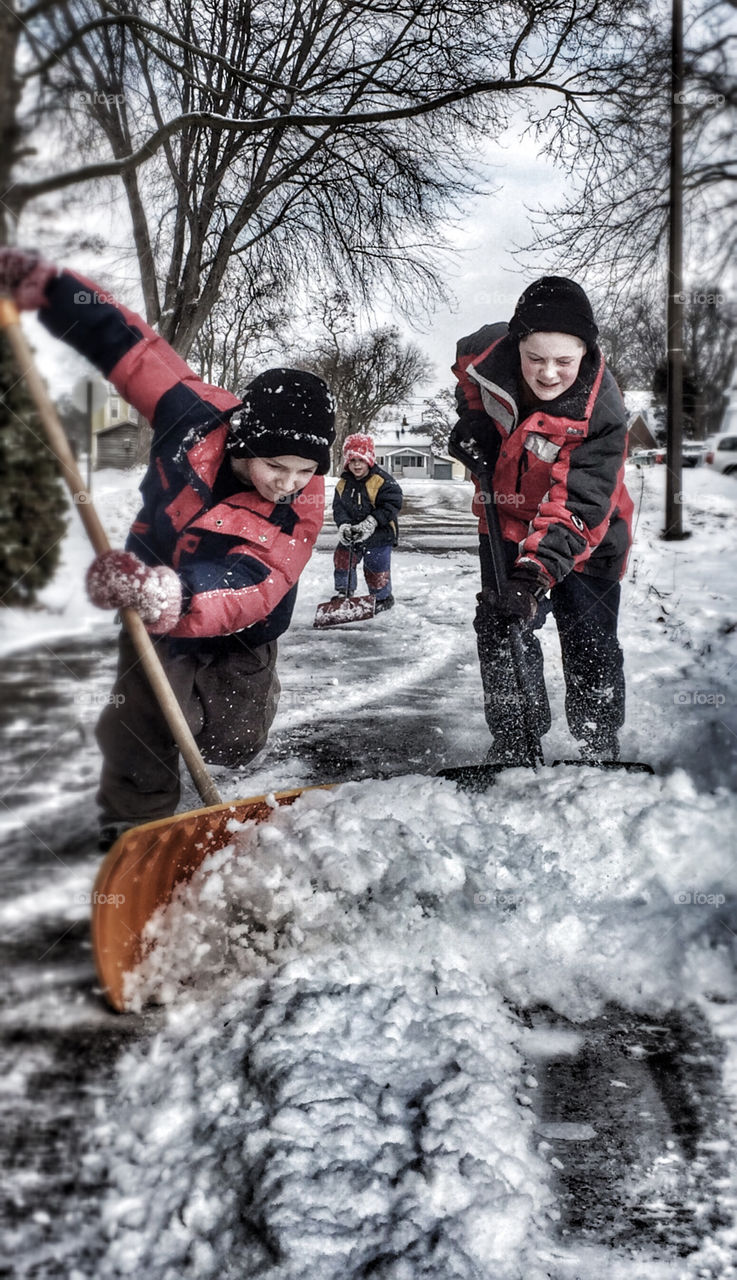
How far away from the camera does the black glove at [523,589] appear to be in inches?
89.7

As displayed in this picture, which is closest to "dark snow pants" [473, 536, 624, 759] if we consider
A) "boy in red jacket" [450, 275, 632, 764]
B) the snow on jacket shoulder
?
"boy in red jacket" [450, 275, 632, 764]

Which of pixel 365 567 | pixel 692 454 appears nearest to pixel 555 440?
pixel 692 454

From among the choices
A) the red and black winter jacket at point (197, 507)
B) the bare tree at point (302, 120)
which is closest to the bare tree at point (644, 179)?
the bare tree at point (302, 120)

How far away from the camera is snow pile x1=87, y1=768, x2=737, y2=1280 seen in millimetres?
1238

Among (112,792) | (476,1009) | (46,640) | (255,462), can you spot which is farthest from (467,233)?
(476,1009)

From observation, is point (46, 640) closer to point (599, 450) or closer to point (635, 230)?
point (599, 450)

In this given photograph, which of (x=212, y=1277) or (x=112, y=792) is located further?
(x=112, y=792)

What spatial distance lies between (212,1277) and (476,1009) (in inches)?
27.7

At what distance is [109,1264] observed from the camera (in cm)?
121

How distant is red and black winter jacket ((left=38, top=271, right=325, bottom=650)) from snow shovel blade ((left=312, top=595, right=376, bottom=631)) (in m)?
0.87

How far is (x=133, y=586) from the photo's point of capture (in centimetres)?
186

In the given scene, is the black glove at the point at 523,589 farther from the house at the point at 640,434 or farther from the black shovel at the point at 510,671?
the house at the point at 640,434

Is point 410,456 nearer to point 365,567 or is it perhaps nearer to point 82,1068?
point 365,567

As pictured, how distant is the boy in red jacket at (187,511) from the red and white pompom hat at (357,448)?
0.36 feet
